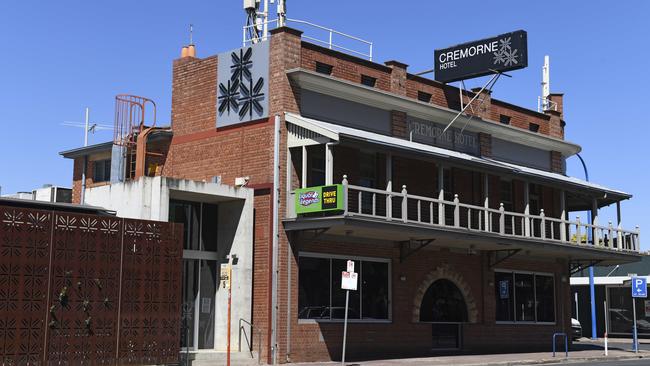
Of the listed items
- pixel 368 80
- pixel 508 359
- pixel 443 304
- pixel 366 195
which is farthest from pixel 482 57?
pixel 508 359

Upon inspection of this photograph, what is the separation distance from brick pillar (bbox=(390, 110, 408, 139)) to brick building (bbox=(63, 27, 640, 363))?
49mm

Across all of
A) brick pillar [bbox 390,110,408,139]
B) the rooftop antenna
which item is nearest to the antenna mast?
the rooftop antenna

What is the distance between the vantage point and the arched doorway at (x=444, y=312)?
30375mm

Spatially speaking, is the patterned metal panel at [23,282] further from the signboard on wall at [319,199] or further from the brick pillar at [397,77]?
the brick pillar at [397,77]

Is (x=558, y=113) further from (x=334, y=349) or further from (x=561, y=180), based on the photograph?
(x=334, y=349)

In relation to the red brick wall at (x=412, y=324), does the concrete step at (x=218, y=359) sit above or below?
below

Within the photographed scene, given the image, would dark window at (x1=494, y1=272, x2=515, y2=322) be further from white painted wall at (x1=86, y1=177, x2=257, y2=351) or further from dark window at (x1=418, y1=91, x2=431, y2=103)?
white painted wall at (x1=86, y1=177, x2=257, y2=351)

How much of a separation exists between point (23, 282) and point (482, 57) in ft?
62.0

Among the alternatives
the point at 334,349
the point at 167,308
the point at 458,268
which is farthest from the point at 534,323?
the point at 167,308

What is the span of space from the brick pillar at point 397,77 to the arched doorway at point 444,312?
7.07 metres

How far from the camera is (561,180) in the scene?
1281 inches

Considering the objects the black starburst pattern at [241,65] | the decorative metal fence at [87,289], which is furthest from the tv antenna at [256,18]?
the decorative metal fence at [87,289]

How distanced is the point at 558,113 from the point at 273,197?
1795 centimetres

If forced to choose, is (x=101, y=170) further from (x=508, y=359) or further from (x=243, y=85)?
(x=508, y=359)
